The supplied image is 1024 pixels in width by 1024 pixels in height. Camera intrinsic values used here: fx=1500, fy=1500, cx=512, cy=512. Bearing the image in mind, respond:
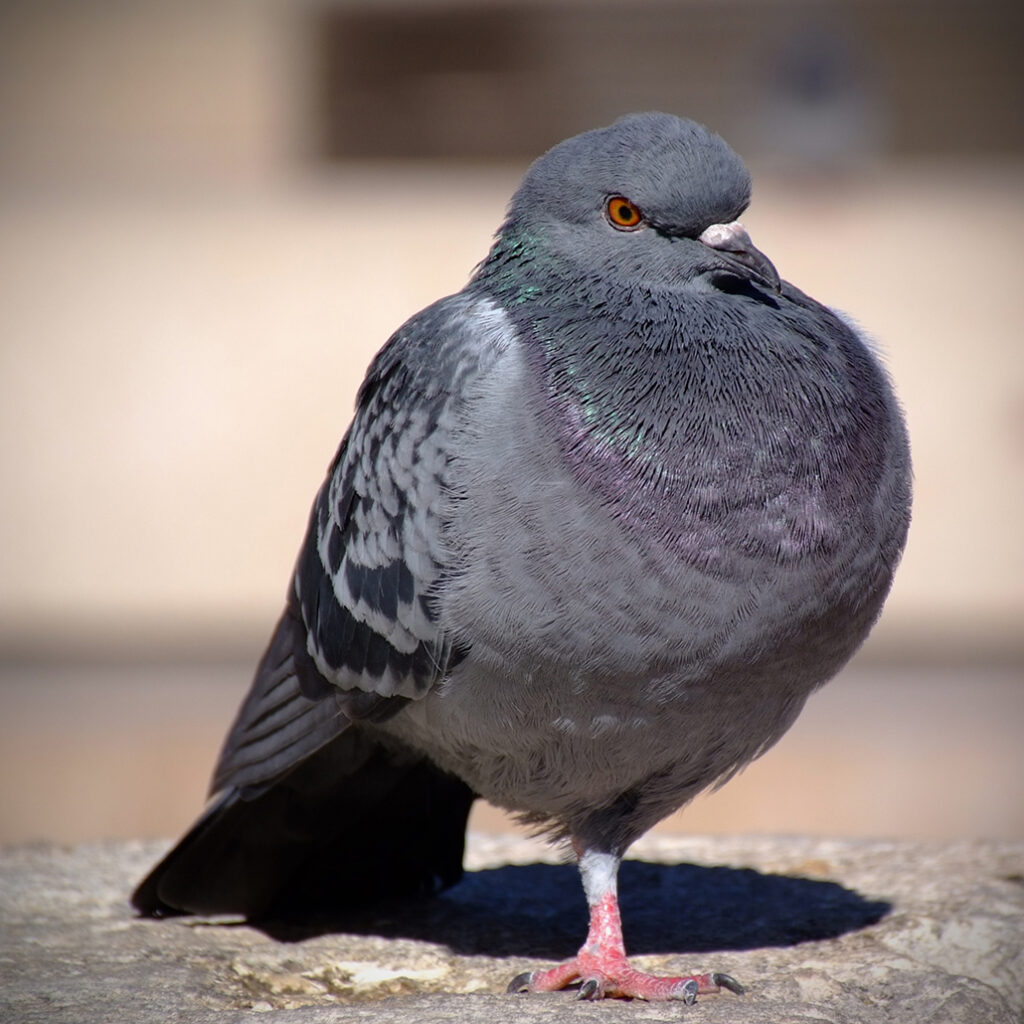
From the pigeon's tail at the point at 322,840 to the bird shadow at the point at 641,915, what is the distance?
11 cm

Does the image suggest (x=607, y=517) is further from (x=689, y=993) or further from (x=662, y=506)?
(x=689, y=993)

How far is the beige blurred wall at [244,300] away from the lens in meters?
10.7

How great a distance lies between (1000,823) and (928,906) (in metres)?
5.59

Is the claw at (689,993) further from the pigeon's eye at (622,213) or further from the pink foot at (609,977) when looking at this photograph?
the pigeon's eye at (622,213)

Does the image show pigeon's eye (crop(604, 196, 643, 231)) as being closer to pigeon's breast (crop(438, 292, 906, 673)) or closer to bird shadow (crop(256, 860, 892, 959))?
A: pigeon's breast (crop(438, 292, 906, 673))

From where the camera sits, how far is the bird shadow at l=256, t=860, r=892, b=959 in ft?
15.7

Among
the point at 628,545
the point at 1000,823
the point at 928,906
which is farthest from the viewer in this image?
the point at 1000,823

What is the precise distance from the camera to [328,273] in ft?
35.1

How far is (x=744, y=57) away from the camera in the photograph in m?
11.3

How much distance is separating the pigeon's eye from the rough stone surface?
2119mm

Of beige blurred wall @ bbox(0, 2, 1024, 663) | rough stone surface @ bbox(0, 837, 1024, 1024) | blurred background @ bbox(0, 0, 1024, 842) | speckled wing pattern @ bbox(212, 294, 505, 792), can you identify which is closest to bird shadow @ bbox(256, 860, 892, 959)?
rough stone surface @ bbox(0, 837, 1024, 1024)

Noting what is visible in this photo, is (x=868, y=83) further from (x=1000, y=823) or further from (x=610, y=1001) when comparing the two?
(x=610, y=1001)

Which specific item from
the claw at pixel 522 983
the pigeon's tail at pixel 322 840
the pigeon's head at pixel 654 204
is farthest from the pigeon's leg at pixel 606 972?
the pigeon's head at pixel 654 204

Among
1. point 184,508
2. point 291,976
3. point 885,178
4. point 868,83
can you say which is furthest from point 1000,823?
point 291,976
